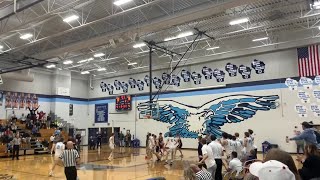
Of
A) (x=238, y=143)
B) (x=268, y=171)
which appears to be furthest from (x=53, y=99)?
(x=268, y=171)

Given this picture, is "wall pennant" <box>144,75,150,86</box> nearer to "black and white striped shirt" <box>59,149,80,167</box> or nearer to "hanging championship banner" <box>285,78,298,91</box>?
"hanging championship banner" <box>285,78,298,91</box>

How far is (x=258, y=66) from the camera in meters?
19.0

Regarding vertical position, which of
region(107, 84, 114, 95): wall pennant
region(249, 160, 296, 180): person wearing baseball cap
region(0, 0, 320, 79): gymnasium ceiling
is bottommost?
region(249, 160, 296, 180): person wearing baseball cap

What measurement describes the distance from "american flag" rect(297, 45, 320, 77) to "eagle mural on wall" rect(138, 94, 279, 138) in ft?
7.36

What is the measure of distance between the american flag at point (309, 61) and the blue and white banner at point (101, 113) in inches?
703

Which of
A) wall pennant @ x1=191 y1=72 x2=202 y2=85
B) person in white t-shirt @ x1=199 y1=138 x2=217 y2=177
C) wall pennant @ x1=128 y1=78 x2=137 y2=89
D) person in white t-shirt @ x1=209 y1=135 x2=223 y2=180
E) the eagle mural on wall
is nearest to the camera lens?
person in white t-shirt @ x1=199 y1=138 x2=217 y2=177

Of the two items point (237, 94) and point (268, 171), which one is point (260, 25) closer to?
point (237, 94)

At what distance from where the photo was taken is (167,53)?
19562 millimetres

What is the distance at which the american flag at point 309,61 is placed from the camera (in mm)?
16562

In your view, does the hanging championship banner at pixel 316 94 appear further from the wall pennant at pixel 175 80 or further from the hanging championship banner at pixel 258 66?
the wall pennant at pixel 175 80

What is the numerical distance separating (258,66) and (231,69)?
1878 mm

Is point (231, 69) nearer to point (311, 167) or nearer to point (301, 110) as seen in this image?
point (301, 110)

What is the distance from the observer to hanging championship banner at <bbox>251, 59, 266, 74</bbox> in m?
18.8

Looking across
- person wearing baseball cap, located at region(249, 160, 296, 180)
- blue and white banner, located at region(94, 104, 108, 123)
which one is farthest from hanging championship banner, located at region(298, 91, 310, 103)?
blue and white banner, located at region(94, 104, 108, 123)
